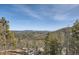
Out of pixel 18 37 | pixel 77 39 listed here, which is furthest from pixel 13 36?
pixel 77 39

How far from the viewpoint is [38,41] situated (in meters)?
11.8

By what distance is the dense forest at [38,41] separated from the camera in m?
11.8

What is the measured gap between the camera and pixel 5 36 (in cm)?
1180

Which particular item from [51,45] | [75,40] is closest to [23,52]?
[51,45]

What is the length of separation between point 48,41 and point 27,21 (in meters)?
0.35

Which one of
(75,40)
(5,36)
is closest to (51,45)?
(75,40)

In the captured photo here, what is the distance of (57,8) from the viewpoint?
11.8 meters

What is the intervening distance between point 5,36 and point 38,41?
41 cm

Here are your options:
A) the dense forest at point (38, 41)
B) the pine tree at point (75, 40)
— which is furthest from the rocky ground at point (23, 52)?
the pine tree at point (75, 40)

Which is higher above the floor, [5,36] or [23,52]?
[5,36]

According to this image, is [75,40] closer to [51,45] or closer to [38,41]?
[51,45]

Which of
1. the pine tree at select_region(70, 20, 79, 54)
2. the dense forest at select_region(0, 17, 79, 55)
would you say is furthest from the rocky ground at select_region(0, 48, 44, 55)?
the pine tree at select_region(70, 20, 79, 54)

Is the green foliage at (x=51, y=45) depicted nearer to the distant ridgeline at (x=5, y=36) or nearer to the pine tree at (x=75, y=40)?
the pine tree at (x=75, y=40)

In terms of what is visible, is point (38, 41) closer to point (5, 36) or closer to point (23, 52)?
point (23, 52)
